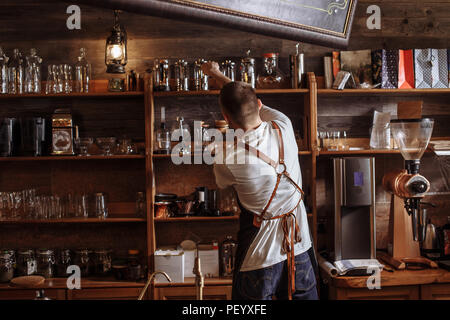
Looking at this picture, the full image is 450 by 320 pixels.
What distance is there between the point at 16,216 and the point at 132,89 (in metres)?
1.24

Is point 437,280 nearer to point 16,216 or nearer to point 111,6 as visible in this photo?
point 111,6

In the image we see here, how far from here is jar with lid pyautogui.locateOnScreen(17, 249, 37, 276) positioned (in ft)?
10.2

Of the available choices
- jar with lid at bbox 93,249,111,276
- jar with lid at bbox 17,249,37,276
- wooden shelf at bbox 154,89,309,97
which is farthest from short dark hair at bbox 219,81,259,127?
jar with lid at bbox 17,249,37,276

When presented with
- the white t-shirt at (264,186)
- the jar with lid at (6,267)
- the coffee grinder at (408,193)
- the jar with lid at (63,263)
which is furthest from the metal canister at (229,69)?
the jar with lid at (6,267)

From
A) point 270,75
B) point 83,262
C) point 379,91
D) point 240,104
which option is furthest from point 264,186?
point 83,262

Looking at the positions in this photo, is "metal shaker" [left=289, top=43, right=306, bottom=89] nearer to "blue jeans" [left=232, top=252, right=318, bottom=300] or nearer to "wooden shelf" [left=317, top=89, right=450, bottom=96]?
"wooden shelf" [left=317, top=89, right=450, bottom=96]

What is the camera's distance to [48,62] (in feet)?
11.0

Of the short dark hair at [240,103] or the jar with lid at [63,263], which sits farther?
the jar with lid at [63,263]

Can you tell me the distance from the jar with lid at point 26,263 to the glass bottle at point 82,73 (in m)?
1.24

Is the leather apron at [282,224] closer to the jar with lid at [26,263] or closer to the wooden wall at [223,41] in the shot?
the wooden wall at [223,41]

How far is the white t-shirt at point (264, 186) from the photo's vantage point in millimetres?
2131

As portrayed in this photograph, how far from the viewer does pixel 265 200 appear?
85.7 inches

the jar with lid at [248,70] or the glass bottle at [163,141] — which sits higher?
the jar with lid at [248,70]

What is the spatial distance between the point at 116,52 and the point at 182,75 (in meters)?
0.49
